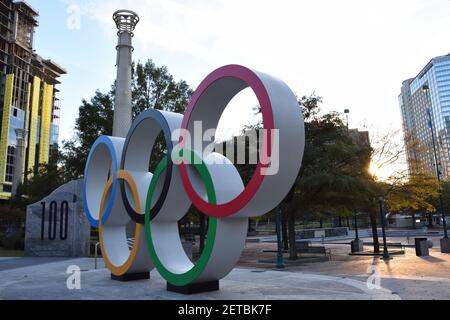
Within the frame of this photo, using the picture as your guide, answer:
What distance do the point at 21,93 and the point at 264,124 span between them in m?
84.2

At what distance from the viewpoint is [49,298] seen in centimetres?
873

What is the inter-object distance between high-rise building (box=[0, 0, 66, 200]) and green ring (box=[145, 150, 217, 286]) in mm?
67157

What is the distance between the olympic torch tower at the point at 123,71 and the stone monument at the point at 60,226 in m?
5.73

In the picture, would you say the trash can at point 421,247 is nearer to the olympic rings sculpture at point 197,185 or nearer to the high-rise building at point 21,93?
the olympic rings sculpture at point 197,185

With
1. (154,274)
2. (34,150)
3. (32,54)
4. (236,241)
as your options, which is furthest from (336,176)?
(32,54)

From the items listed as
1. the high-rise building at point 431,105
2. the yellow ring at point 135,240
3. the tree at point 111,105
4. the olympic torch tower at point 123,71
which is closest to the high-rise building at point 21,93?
the tree at point 111,105

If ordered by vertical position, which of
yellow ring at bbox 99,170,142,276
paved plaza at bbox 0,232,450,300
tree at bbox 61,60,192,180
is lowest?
paved plaza at bbox 0,232,450,300

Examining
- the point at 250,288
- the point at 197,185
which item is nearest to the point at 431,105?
the point at 250,288

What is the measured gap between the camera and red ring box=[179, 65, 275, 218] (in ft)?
22.7

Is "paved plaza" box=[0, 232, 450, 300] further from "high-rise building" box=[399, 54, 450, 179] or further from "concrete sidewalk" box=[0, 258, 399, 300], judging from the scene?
"high-rise building" box=[399, 54, 450, 179]

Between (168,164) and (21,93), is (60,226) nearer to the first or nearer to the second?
(168,164)

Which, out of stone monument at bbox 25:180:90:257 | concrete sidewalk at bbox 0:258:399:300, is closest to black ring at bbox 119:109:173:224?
concrete sidewalk at bbox 0:258:399:300

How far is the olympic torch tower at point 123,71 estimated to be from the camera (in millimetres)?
26797
